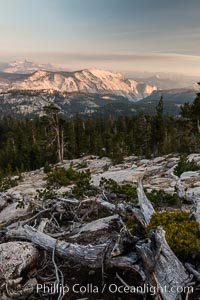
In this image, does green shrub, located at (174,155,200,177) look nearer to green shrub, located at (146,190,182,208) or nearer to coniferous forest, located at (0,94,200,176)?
green shrub, located at (146,190,182,208)

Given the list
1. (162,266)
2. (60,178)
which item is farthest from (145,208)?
(60,178)

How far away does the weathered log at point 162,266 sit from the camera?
226 inches

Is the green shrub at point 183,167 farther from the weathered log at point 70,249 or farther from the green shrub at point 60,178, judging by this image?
the weathered log at point 70,249

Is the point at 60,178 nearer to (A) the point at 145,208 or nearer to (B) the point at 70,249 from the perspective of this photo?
(A) the point at 145,208

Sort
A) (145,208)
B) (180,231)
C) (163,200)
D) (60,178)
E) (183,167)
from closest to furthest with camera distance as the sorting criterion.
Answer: (180,231) < (145,208) < (163,200) < (60,178) < (183,167)

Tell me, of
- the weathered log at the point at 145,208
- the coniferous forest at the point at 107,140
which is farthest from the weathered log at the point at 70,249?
the coniferous forest at the point at 107,140

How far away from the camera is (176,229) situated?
7.21 metres

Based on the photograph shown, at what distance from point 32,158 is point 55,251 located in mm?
56633

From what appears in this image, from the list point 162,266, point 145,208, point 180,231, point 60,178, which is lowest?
point 60,178

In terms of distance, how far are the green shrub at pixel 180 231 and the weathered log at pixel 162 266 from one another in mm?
390

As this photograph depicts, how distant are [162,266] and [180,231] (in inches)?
47.9

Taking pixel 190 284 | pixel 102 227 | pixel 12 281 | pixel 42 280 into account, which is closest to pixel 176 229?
pixel 190 284

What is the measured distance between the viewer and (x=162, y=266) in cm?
619

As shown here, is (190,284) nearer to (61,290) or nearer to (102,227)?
(61,290)
